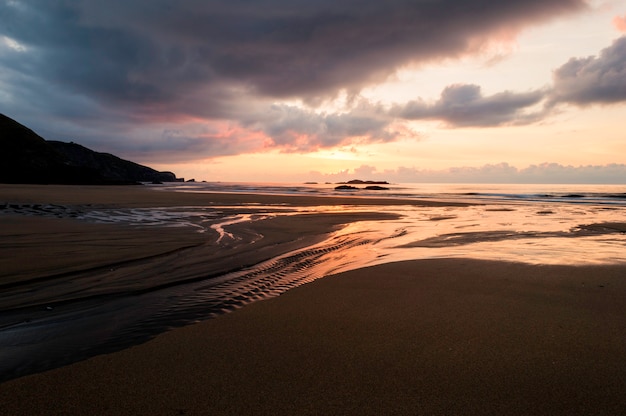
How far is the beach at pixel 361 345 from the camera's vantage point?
286 centimetres

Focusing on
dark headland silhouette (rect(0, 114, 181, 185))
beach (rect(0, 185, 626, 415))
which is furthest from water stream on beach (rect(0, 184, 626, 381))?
dark headland silhouette (rect(0, 114, 181, 185))

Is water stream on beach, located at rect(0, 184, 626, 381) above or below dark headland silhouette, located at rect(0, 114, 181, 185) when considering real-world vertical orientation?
below

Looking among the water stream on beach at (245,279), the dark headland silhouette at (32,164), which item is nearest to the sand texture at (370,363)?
the water stream on beach at (245,279)

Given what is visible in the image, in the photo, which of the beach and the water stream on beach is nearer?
the beach

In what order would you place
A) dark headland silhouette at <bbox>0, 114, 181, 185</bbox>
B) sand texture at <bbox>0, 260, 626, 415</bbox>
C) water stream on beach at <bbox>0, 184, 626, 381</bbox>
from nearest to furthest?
sand texture at <bbox>0, 260, 626, 415</bbox>, water stream on beach at <bbox>0, 184, 626, 381</bbox>, dark headland silhouette at <bbox>0, 114, 181, 185</bbox>

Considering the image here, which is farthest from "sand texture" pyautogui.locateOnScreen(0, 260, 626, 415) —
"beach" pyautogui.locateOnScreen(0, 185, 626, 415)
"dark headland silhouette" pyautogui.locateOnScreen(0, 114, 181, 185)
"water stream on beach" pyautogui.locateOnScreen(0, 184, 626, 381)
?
"dark headland silhouette" pyautogui.locateOnScreen(0, 114, 181, 185)

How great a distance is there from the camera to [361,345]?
3.86m

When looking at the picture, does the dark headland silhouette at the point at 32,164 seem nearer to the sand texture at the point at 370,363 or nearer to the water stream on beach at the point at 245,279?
the water stream on beach at the point at 245,279

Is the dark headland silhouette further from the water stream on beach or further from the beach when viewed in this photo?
the beach

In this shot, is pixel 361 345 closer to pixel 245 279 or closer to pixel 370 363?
pixel 370 363

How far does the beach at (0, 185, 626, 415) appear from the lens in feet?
9.37

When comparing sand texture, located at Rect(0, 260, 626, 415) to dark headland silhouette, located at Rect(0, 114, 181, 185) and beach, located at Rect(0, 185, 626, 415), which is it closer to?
beach, located at Rect(0, 185, 626, 415)

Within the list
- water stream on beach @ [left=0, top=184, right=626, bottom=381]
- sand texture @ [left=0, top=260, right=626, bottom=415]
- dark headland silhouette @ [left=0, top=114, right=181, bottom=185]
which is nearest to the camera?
sand texture @ [left=0, top=260, right=626, bottom=415]

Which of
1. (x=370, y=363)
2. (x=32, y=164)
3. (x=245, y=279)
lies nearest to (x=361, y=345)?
(x=370, y=363)
